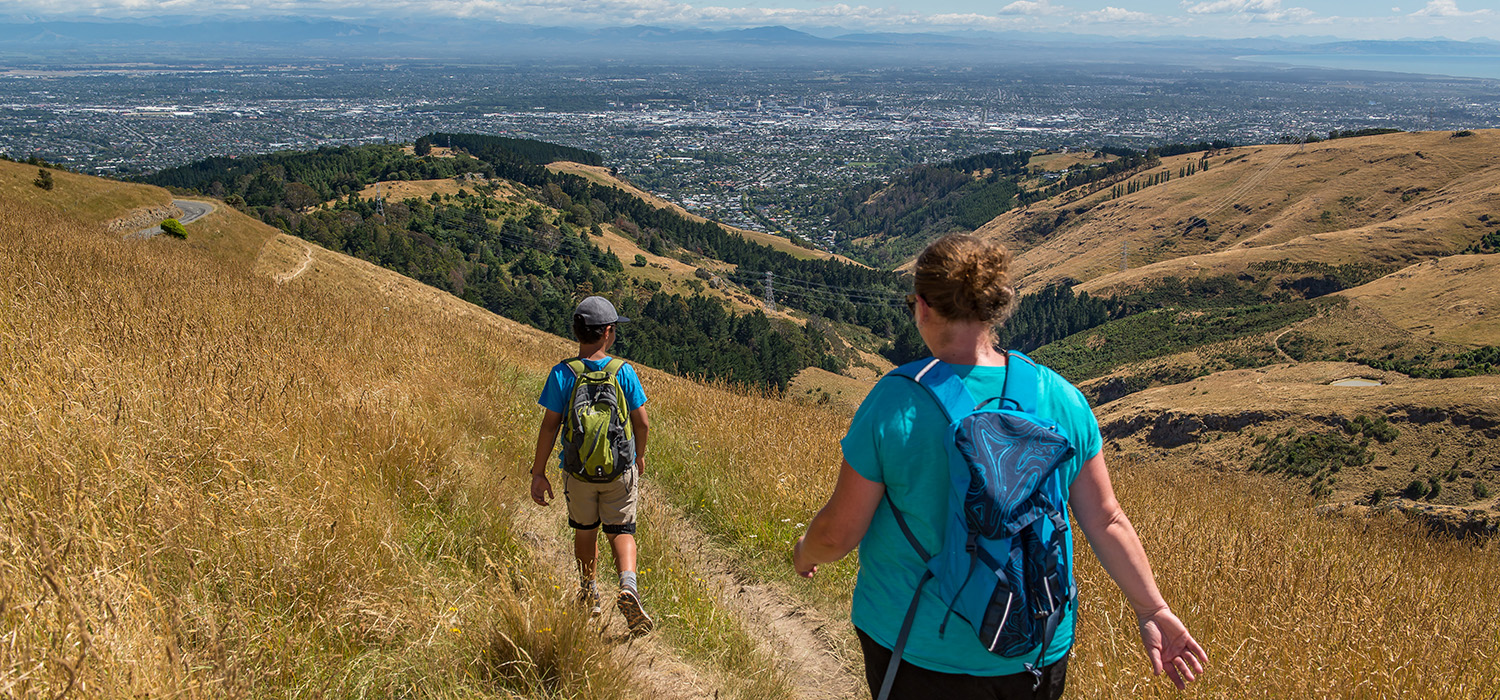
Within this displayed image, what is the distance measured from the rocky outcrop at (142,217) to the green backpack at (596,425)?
26206mm

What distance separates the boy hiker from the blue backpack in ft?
6.86

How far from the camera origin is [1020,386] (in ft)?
6.37

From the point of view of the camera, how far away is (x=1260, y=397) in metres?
43.4

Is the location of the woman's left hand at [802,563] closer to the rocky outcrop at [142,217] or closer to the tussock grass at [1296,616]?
the tussock grass at [1296,616]

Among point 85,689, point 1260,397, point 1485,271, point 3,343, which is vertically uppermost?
point 3,343

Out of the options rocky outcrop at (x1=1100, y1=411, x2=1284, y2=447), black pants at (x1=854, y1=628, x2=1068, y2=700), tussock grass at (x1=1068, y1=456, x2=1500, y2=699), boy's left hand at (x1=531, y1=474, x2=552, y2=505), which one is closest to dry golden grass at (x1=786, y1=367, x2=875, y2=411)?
rocky outcrop at (x1=1100, y1=411, x2=1284, y2=447)

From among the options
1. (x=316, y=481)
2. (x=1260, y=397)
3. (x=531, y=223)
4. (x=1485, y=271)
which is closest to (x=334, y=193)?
(x=531, y=223)

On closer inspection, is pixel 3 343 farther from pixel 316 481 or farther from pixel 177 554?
pixel 177 554

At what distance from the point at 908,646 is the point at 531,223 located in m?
95.2

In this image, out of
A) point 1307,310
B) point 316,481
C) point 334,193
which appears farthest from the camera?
point 334,193

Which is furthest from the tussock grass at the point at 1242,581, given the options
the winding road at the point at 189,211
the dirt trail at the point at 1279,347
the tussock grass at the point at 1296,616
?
the dirt trail at the point at 1279,347

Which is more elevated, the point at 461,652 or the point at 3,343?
the point at 3,343

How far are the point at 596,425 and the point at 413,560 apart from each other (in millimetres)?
978

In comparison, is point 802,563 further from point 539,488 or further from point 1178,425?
point 1178,425
